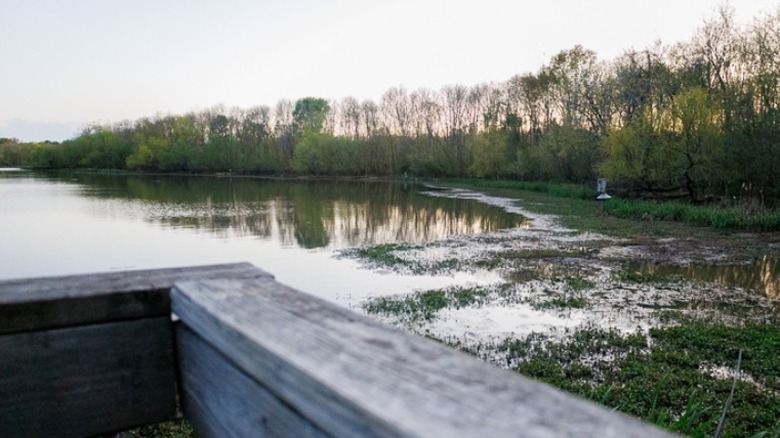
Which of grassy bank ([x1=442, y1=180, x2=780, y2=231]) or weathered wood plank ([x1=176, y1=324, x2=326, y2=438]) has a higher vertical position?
weathered wood plank ([x1=176, y1=324, x2=326, y2=438])

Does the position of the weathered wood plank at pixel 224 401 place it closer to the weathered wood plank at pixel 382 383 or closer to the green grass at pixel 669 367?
the weathered wood plank at pixel 382 383

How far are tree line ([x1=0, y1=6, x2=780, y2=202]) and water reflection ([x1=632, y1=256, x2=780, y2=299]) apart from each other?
11841mm

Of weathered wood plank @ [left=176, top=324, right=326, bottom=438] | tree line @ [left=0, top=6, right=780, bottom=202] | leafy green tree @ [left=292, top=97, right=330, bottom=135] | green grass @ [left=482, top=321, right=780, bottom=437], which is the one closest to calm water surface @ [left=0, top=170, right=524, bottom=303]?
green grass @ [left=482, top=321, right=780, bottom=437]

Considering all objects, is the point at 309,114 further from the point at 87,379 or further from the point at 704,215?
the point at 87,379

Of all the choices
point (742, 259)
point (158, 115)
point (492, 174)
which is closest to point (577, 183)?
point (492, 174)

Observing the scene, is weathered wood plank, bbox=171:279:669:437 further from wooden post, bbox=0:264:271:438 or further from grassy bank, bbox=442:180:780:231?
grassy bank, bbox=442:180:780:231

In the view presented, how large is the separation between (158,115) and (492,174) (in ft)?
301

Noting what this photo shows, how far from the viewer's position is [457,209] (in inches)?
1368

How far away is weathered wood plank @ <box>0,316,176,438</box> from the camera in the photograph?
40.1 inches

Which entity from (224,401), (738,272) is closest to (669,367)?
(224,401)

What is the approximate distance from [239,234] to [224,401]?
2319 centimetres

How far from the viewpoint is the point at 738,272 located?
14.8 m

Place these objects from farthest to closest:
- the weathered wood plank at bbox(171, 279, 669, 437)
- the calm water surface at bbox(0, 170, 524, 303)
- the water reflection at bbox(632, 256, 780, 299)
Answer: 1. the calm water surface at bbox(0, 170, 524, 303)
2. the water reflection at bbox(632, 256, 780, 299)
3. the weathered wood plank at bbox(171, 279, 669, 437)

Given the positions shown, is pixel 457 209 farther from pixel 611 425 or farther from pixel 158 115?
pixel 158 115
